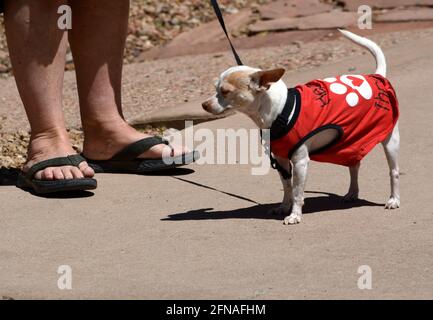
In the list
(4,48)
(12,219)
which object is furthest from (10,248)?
(4,48)

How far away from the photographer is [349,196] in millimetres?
5332

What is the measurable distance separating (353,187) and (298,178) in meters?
0.45

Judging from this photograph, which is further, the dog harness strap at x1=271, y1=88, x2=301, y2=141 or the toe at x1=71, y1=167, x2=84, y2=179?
the toe at x1=71, y1=167, x2=84, y2=179

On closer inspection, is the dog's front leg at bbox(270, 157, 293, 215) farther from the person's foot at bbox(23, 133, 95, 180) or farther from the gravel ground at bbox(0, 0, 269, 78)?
the gravel ground at bbox(0, 0, 269, 78)

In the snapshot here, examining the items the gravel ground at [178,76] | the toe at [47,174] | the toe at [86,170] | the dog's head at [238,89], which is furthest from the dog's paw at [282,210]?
Answer: the gravel ground at [178,76]

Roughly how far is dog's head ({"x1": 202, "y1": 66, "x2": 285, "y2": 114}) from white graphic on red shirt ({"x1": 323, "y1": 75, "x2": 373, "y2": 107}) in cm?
36

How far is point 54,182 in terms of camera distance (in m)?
5.43

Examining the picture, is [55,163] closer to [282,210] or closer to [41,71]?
[41,71]

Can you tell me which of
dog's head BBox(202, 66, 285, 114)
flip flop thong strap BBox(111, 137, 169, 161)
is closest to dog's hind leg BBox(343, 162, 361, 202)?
dog's head BBox(202, 66, 285, 114)

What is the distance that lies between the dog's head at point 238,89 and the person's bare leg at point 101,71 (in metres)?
1.06

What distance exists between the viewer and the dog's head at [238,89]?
4.86 meters

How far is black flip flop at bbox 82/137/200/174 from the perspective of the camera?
5918mm

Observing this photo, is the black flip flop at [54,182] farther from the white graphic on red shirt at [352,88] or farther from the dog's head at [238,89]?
the white graphic on red shirt at [352,88]

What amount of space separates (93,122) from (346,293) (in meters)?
2.44
